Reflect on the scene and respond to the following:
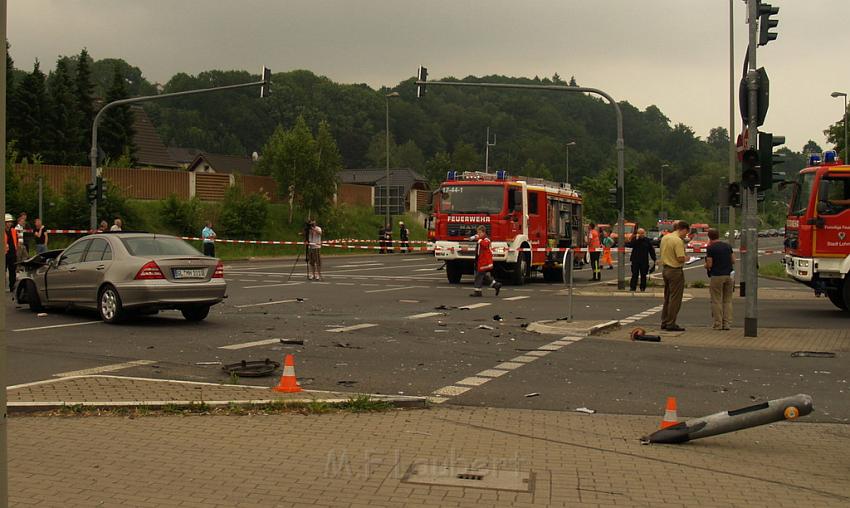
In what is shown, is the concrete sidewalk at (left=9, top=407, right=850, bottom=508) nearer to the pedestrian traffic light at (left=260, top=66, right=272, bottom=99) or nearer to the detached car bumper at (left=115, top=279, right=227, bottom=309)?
the detached car bumper at (left=115, top=279, right=227, bottom=309)

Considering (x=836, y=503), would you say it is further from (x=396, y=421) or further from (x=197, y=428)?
(x=197, y=428)

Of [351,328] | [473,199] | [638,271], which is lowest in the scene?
[351,328]

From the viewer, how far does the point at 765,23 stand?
16.3m

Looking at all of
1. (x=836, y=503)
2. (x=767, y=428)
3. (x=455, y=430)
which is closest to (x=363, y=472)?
(x=455, y=430)

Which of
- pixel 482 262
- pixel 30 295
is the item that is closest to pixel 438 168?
pixel 482 262

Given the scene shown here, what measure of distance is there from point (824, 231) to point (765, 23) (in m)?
5.22

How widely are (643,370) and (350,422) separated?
5.02m

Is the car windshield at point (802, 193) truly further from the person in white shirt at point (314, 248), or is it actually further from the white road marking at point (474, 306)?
the person in white shirt at point (314, 248)

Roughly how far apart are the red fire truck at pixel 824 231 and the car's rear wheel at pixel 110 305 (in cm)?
1350

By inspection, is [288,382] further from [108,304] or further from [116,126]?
[116,126]

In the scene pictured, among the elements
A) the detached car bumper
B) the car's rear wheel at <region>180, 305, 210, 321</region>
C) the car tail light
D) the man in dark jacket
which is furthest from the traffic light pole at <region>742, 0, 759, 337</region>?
the man in dark jacket

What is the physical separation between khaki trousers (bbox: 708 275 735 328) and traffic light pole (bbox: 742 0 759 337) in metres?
0.89

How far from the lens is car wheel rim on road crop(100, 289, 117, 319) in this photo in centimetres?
1577

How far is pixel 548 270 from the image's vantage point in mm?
32969
